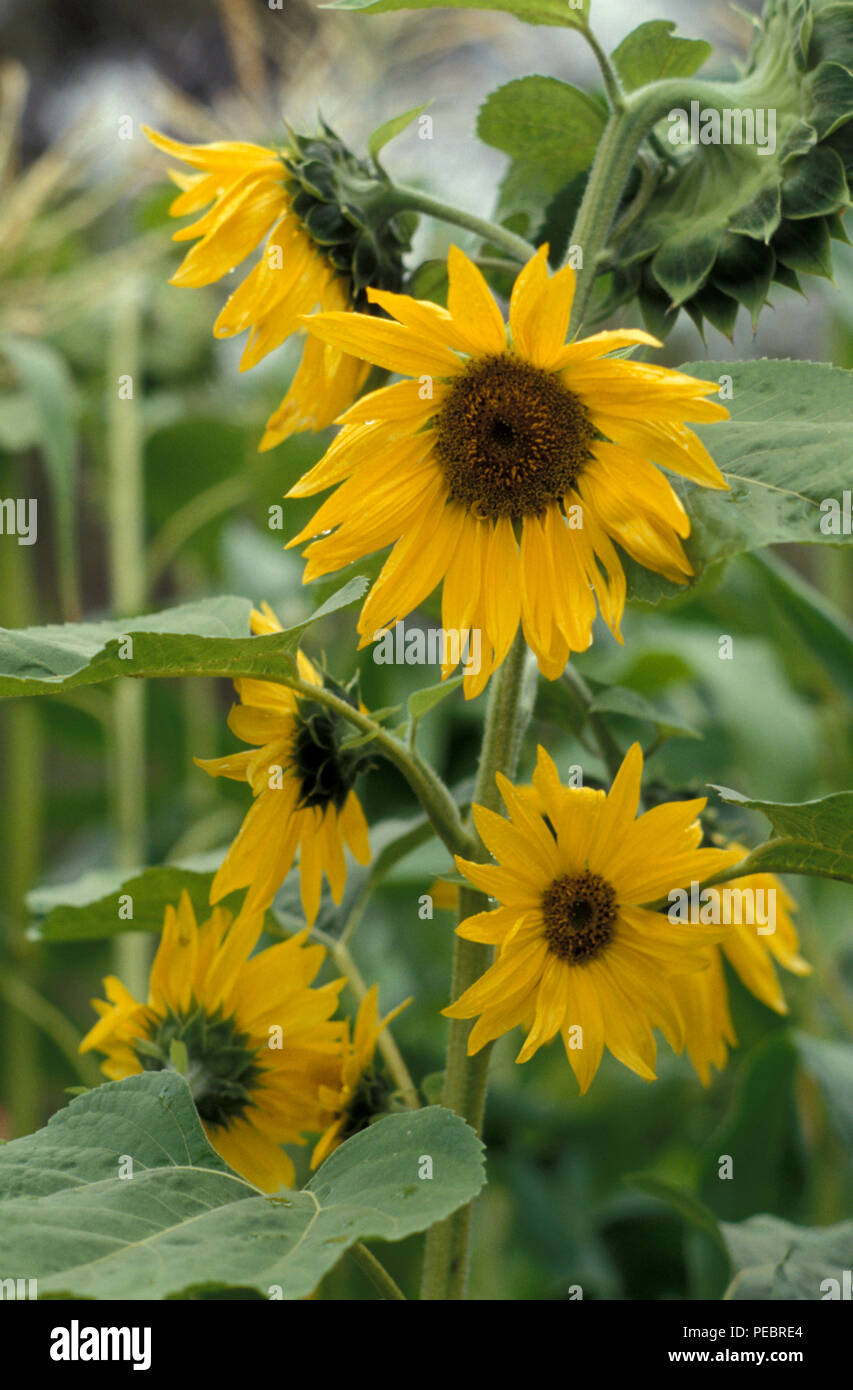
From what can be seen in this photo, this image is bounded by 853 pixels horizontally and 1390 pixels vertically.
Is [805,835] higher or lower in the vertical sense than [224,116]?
lower

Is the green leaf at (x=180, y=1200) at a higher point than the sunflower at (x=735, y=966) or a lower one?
lower

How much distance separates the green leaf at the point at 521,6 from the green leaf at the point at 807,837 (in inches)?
10.0

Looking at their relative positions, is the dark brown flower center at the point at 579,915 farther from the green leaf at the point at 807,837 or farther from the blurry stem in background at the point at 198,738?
the blurry stem in background at the point at 198,738

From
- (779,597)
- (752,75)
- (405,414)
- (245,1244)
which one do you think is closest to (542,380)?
(405,414)

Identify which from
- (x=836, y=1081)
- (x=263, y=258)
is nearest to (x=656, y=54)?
(x=263, y=258)

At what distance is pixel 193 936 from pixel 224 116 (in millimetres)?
841

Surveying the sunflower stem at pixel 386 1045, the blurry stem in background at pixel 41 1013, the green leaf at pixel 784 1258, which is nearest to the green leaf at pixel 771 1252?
the green leaf at pixel 784 1258

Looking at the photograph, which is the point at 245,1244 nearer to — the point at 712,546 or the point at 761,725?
the point at 712,546

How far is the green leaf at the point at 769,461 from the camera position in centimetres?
37

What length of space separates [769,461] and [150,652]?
0.19 m

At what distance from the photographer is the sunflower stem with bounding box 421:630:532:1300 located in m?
0.43

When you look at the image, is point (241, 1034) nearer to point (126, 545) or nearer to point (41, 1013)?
point (41, 1013)

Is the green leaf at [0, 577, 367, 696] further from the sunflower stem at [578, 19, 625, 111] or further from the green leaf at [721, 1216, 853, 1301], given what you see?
the green leaf at [721, 1216, 853, 1301]

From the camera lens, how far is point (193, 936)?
475mm
